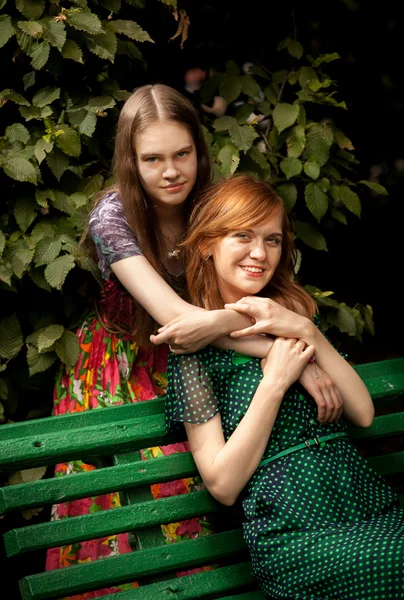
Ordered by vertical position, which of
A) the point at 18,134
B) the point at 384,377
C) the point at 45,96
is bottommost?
the point at 384,377

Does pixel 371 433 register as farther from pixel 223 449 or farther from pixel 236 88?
pixel 236 88

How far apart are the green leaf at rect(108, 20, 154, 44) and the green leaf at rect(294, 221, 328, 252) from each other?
0.99 metres

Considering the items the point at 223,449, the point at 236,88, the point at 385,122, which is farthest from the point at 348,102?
the point at 223,449

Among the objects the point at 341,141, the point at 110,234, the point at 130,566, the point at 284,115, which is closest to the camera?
the point at 130,566

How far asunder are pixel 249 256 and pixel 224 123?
115 centimetres

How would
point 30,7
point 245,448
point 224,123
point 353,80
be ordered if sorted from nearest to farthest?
point 245,448 → point 30,7 → point 224,123 → point 353,80

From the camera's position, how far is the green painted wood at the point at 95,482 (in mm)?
2172

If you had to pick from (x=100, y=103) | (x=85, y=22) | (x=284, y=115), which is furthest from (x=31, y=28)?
(x=284, y=115)

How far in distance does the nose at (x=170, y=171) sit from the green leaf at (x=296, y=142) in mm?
879

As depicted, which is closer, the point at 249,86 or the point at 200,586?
the point at 200,586

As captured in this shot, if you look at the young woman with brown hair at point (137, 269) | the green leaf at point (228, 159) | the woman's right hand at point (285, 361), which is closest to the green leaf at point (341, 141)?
the green leaf at point (228, 159)

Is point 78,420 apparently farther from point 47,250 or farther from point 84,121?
point 84,121

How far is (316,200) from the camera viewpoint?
3.41 metres

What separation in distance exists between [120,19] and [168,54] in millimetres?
511
